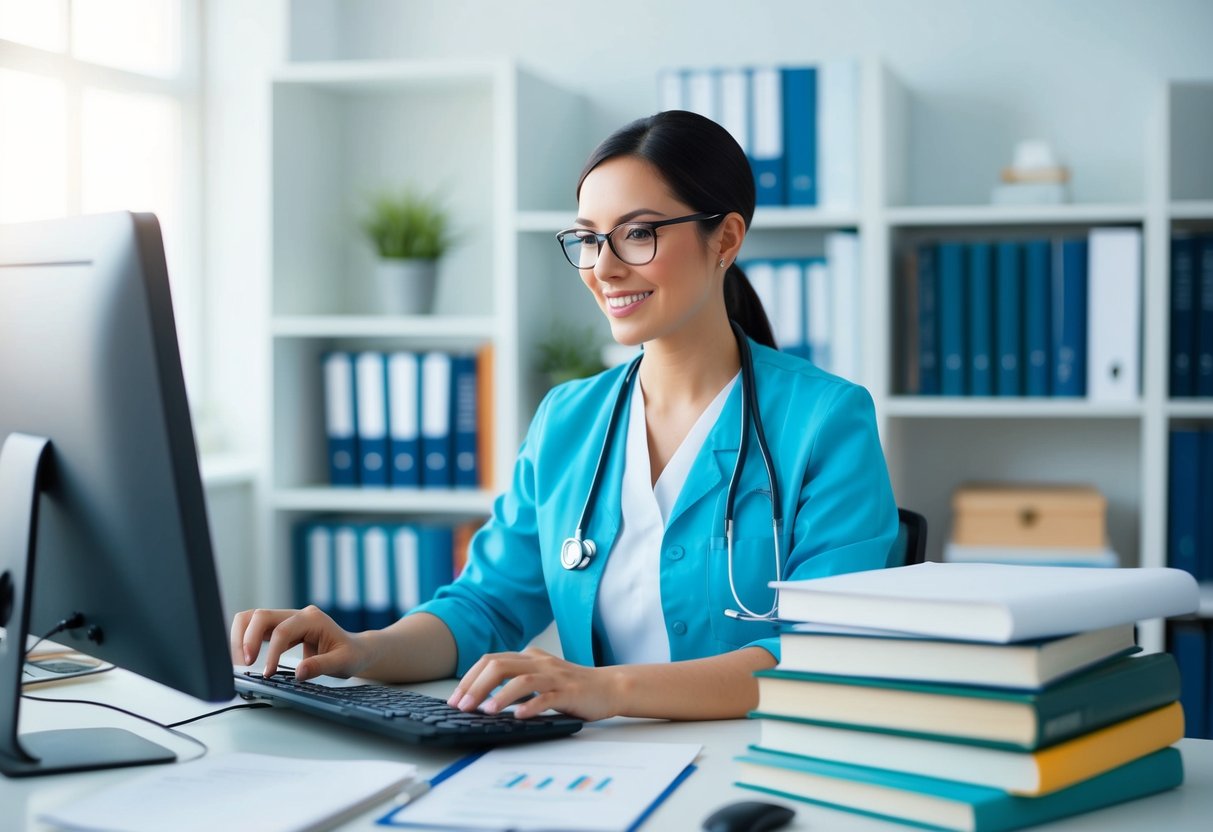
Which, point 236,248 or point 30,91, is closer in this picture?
point 30,91

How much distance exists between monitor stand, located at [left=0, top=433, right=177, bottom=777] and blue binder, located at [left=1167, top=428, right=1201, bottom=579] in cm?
226

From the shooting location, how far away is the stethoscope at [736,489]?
59.5 inches

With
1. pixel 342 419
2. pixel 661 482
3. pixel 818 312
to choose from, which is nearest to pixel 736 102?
pixel 818 312

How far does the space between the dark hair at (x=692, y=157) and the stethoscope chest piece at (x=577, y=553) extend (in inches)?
16.9

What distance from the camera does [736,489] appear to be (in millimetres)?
1542

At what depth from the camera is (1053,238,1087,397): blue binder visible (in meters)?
2.72

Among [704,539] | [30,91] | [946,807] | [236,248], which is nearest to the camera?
[946,807]

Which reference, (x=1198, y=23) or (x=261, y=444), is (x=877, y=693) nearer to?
(x=261, y=444)

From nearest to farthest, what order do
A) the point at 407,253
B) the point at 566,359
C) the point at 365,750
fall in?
the point at 365,750
the point at 566,359
the point at 407,253

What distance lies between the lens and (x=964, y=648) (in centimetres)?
93

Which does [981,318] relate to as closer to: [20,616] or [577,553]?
[577,553]

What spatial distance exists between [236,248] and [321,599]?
3.17 feet

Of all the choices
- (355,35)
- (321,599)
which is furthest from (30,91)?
(321,599)

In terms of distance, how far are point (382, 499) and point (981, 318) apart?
1413 mm
